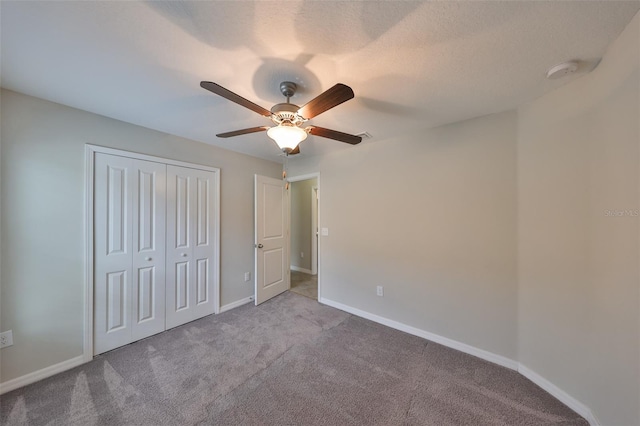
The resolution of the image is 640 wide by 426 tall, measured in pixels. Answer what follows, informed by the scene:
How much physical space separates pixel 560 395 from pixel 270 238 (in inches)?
127

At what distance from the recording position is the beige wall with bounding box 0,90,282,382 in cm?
165

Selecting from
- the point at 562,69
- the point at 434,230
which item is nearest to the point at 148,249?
the point at 434,230

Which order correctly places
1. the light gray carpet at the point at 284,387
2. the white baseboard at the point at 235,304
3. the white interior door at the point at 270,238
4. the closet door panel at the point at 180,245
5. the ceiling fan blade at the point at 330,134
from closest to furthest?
the light gray carpet at the point at 284,387 < the ceiling fan blade at the point at 330,134 < the closet door panel at the point at 180,245 < the white baseboard at the point at 235,304 < the white interior door at the point at 270,238

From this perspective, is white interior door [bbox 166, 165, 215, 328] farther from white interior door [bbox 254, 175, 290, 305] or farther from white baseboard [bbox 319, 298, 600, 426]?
white baseboard [bbox 319, 298, 600, 426]

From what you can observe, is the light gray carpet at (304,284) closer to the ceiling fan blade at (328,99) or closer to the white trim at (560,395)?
the white trim at (560,395)

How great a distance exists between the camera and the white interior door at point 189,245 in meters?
2.52

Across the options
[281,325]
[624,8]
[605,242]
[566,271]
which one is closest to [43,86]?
[281,325]

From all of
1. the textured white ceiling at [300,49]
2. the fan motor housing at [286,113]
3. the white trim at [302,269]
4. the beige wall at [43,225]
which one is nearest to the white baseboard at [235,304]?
the beige wall at [43,225]

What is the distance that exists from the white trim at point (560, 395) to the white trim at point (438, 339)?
0.32 feet

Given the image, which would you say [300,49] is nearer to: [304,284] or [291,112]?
[291,112]

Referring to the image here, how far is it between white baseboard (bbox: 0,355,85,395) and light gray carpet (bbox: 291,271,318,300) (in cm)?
249

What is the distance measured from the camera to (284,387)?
1.66 meters

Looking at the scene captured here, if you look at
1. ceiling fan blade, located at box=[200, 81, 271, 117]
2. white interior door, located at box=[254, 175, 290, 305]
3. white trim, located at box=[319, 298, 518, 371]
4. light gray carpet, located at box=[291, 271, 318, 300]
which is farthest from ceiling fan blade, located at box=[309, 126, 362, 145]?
light gray carpet, located at box=[291, 271, 318, 300]

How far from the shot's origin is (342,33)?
3.65ft
